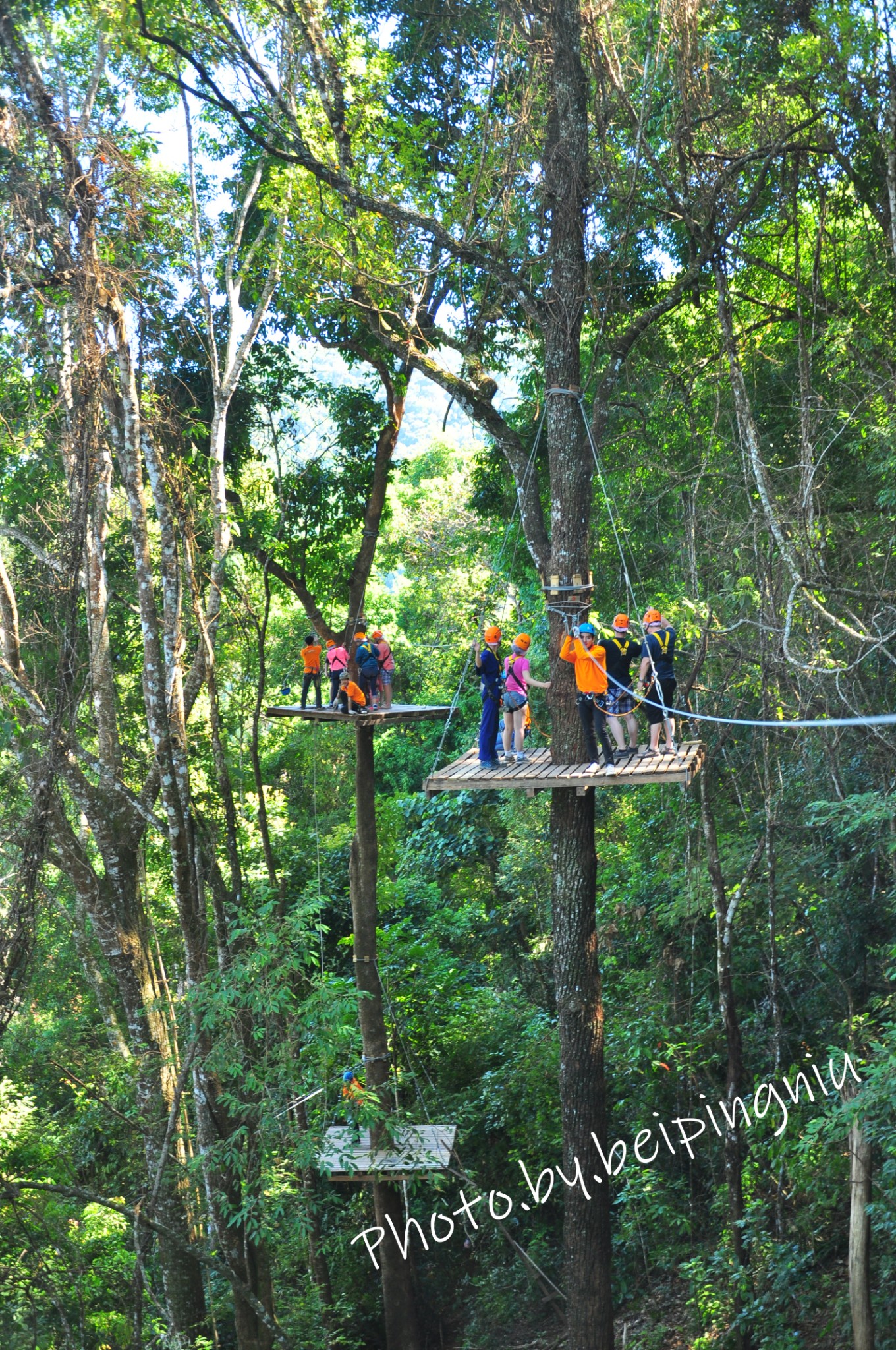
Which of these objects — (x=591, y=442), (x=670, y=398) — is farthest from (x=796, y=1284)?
(x=670, y=398)

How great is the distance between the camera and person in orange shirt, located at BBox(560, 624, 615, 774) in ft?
25.6

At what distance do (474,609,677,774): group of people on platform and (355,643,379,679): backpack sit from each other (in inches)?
57.2

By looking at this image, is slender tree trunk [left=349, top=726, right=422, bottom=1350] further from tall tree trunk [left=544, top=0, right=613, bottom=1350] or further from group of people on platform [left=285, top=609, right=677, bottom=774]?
tall tree trunk [left=544, top=0, right=613, bottom=1350]

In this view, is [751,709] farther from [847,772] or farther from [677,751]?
[677,751]

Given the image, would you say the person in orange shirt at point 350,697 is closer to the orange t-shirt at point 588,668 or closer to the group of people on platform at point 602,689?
the group of people on platform at point 602,689

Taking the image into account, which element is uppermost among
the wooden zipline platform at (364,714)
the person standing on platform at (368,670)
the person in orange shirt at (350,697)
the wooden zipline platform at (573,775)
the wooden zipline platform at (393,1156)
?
the person standing on platform at (368,670)

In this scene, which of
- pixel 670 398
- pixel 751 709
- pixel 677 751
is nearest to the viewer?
pixel 677 751

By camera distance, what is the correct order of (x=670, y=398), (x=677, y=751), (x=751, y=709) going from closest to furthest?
(x=677, y=751)
(x=751, y=709)
(x=670, y=398)

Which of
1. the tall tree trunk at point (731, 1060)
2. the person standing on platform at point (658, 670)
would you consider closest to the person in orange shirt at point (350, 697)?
the person standing on platform at point (658, 670)

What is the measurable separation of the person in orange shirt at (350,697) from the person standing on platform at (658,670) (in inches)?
110

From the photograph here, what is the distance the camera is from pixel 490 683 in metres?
8.80

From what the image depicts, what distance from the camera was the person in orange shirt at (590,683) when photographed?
25.6 ft

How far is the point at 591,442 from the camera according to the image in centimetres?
793

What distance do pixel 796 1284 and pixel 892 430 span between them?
21.9 feet
